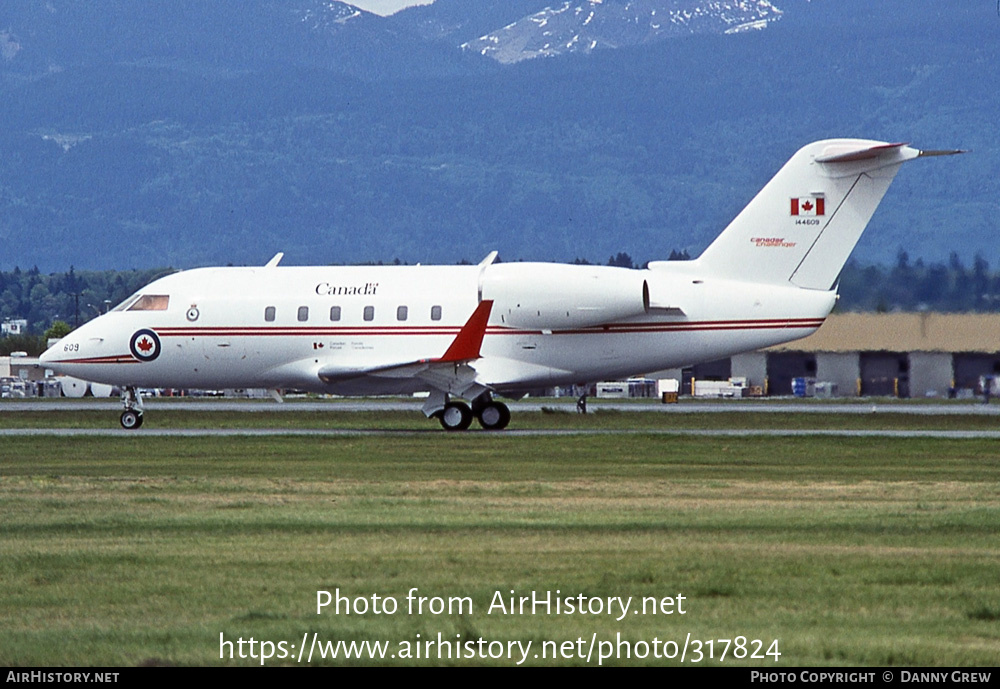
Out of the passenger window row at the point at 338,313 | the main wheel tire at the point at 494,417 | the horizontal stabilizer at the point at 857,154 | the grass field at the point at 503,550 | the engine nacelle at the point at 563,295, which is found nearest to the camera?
the grass field at the point at 503,550

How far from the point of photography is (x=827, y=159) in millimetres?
36031

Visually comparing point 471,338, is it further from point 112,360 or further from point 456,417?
point 112,360

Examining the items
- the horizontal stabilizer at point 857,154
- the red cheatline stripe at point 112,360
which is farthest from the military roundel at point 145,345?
the horizontal stabilizer at point 857,154

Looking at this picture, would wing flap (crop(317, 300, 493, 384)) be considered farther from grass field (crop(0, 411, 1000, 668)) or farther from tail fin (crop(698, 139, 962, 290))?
grass field (crop(0, 411, 1000, 668))

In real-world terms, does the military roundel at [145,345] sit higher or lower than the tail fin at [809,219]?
lower

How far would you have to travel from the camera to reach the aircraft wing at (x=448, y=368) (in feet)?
119

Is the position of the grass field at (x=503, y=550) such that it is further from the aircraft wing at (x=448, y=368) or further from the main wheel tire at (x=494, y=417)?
the main wheel tire at (x=494, y=417)

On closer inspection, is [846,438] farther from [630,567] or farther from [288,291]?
[630,567]

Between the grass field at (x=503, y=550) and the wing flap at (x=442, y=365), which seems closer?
the grass field at (x=503, y=550)

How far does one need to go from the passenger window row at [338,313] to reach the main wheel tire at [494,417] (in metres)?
2.50

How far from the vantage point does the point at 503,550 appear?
16125mm

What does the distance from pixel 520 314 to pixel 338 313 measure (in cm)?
462

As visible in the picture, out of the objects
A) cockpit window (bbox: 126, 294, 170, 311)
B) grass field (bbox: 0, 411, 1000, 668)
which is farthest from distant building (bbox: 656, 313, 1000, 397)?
grass field (bbox: 0, 411, 1000, 668)

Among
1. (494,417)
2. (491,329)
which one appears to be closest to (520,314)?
(491,329)
